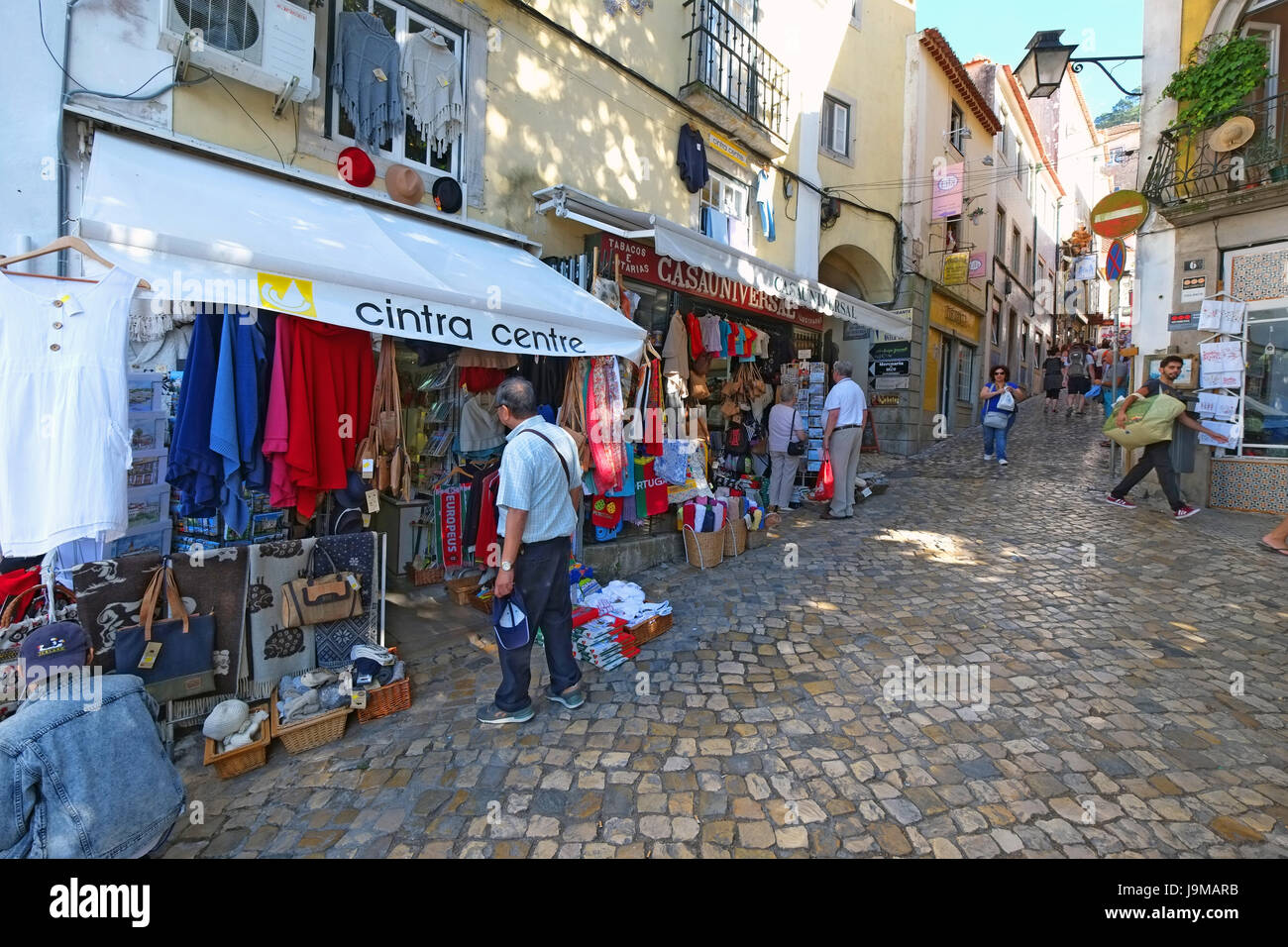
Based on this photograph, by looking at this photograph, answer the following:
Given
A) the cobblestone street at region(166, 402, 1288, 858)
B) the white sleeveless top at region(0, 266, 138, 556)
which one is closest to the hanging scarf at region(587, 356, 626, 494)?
the cobblestone street at region(166, 402, 1288, 858)

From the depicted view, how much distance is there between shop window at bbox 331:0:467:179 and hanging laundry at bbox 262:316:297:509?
2468mm

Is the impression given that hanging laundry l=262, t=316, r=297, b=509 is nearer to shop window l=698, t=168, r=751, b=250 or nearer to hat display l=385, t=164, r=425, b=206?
hat display l=385, t=164, r=425, b=206

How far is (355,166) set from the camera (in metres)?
5.12

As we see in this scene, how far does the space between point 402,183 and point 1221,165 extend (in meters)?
10.8

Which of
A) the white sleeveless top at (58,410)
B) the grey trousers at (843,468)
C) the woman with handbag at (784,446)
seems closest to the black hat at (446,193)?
the white sleeveless top at (58,410)

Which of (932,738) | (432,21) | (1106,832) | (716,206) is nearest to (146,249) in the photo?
(432,21)

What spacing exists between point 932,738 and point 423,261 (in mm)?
4456

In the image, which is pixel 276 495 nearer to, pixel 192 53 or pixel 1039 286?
pixel 192 53

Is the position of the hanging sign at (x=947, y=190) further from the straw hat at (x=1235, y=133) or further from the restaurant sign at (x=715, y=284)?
the restaurant sign at (x=715, y=284)

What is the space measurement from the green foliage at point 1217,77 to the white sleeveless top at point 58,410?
494 inches

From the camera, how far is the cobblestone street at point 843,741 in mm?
2627

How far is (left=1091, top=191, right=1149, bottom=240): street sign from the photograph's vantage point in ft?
29.3

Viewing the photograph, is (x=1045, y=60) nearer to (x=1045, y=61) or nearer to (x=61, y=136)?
(x=1045, y=61)

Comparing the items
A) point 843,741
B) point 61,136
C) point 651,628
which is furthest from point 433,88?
point 843,741
